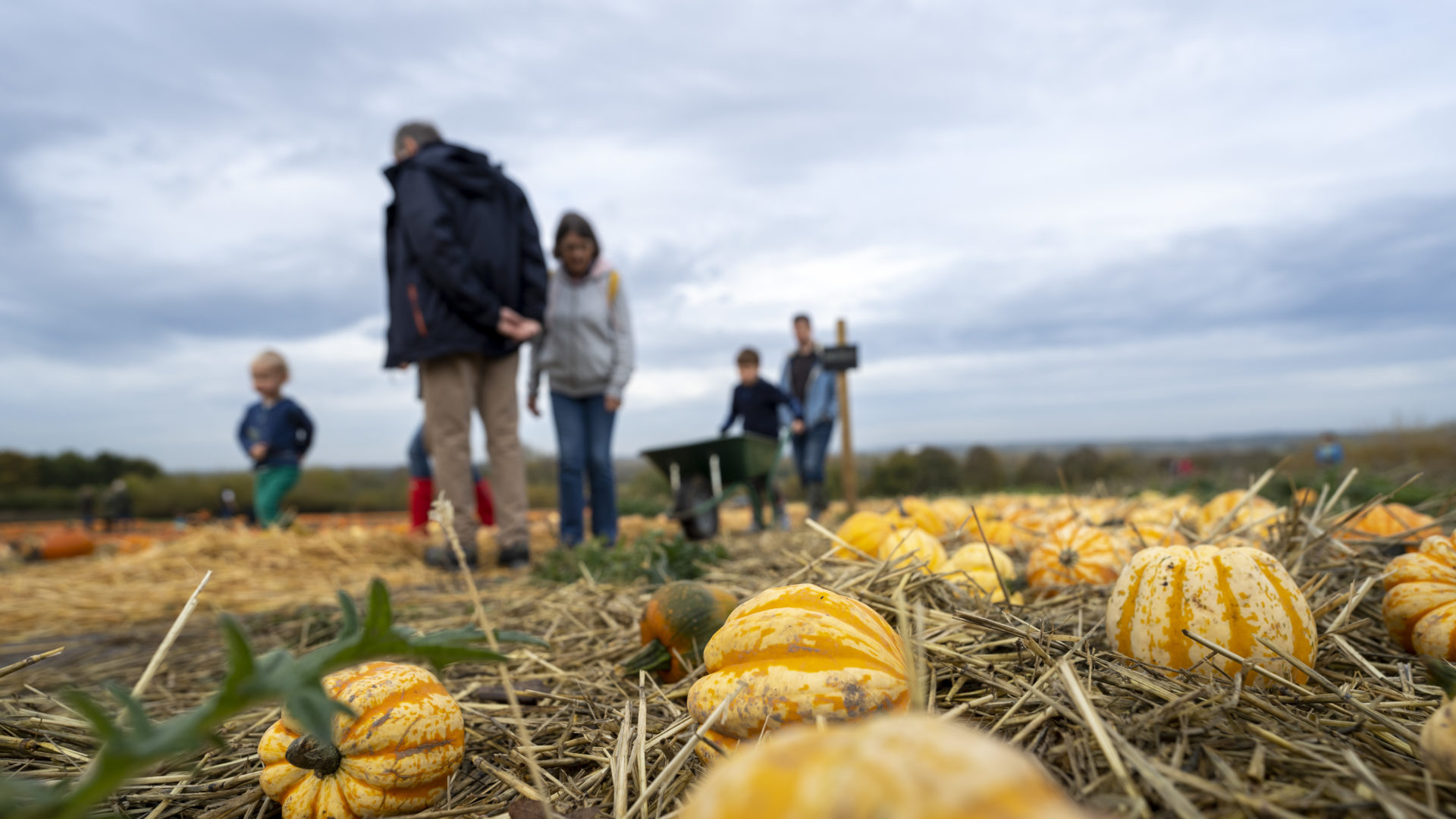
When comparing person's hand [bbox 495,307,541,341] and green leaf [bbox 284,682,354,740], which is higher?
person's hand [bbox 495,307,541,341]

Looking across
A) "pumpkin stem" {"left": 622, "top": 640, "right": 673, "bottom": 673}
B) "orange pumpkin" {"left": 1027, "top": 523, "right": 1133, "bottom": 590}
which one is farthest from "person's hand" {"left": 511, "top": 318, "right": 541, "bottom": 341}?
"orange pumpkin" {"left": 1027, "top": 523, "right": 1133, "bottom": 590}

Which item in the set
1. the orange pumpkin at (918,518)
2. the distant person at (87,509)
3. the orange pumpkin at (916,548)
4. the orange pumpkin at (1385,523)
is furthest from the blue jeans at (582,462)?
the distant person at (87,509)

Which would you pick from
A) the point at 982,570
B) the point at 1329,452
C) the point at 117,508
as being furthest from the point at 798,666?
the point at 117,508

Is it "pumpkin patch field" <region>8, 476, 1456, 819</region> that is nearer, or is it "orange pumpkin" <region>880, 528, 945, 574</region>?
"pumpkin patch field" <region>8, 476, 1456, 819</region>

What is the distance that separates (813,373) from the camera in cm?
1012

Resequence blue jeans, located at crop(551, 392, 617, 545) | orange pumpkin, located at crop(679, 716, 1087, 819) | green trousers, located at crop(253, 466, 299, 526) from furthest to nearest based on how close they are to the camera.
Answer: green trousers, located at crop(253, 466, 299, 526) < blue jeans, located at crop(551, 392, 617, 545) < orange pumpkin, located at crop(679, 716, 1087, 819)

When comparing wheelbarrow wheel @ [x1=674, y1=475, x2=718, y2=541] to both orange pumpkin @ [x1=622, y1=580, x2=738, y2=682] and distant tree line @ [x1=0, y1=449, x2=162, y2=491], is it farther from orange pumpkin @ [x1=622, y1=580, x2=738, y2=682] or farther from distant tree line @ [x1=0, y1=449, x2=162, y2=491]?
distant tree line @ [x1=0, y1=449, x2=162, y2=491]

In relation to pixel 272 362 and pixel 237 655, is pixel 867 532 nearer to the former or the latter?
pixel 237 655

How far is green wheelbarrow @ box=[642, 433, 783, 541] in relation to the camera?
6.51 m

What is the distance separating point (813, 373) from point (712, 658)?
873 centimetres

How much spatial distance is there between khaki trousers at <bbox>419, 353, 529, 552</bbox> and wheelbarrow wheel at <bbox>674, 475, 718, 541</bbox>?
4.45 feet

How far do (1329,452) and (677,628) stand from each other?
14098 millimetres

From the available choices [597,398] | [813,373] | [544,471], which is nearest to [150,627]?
[597,398]

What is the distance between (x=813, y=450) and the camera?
9.81 metres
